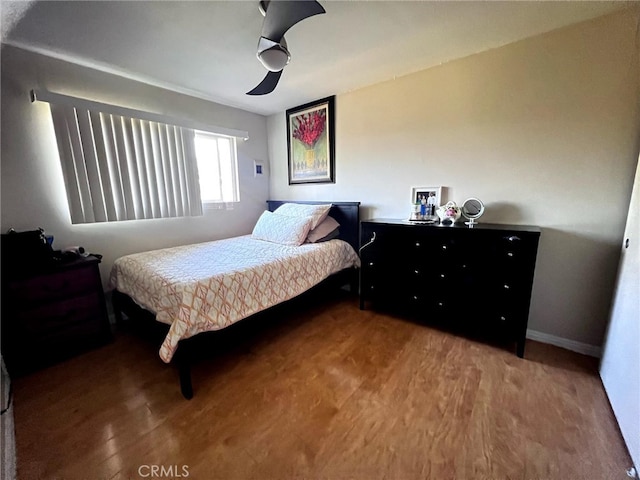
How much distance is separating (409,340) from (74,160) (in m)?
3.11

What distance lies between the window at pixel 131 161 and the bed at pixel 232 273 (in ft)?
1.73

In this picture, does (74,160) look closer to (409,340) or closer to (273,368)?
(273,368)

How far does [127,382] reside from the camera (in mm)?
1651

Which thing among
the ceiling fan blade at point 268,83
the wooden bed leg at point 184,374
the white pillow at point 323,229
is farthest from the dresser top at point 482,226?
the wooden bed leg at point 184,374

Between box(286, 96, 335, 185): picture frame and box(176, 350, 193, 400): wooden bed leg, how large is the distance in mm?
2290

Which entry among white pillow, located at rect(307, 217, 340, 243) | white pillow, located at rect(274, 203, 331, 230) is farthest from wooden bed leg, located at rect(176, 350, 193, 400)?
white pillow, located at rect(274, 203, 331, 230)

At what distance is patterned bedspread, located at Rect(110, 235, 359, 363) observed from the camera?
1.49 metres

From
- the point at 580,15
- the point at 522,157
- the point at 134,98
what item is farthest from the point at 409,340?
the point at 134,98

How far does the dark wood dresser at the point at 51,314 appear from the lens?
5.45ft

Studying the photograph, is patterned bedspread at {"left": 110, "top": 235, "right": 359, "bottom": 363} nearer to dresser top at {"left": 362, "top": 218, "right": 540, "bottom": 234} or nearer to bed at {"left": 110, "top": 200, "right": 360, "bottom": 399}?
bed at {"left": 110, "top": 200, "right": 360, "bottom": 399}

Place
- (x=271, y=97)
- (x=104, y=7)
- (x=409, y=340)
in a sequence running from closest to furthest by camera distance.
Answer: (x=104, y=7), (x=409, y=340), (x=271, y=97)

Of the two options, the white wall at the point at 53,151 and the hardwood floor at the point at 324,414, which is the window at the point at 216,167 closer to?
the white wall at the point at 53,151

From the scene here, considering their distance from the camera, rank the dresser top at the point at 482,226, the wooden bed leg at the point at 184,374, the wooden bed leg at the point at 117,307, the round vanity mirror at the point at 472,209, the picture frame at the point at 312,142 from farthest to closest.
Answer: the picture frame at the point at 312,142 → the wooden bed leg at the point at 117,307 → the round vanity mirror at the point at 472,209 → the dresser top at the point at 482,226 → the wooden bed leg at the point at 184,374

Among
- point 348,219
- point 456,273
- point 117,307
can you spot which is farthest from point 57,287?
point 456,273
